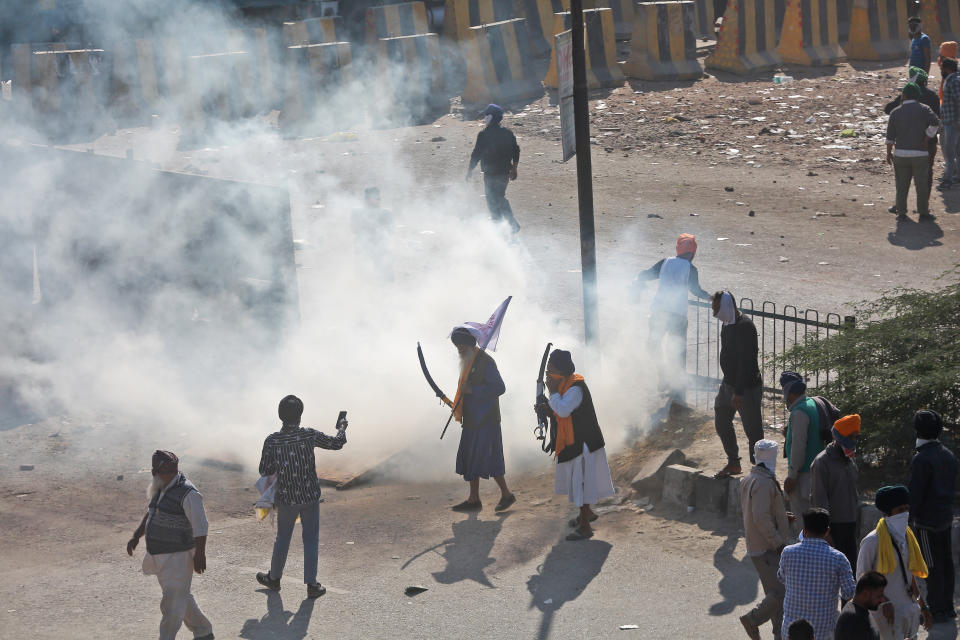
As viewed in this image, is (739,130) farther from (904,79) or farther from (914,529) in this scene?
(914,529)

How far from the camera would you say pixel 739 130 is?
17516mm

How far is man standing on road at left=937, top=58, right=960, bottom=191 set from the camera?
13930 millimetres

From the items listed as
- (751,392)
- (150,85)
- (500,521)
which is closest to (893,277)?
(751,392)

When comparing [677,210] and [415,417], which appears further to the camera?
[677,210]

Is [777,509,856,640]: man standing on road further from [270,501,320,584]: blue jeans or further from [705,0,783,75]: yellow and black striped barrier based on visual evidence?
[705,0,783,75]: yellow and black striped barrier

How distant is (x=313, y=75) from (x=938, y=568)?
664 inches

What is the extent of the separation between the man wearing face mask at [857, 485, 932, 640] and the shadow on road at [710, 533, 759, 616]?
1292 millimetres

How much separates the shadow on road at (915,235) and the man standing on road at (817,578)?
8518 millimetres

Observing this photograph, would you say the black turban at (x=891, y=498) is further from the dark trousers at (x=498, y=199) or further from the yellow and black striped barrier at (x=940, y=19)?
the yellow and black striped barrier at (x=940, y=19)

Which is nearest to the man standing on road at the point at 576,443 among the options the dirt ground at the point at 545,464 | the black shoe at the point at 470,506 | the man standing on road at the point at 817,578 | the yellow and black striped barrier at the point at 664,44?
the dirt ground at the point at 545,464

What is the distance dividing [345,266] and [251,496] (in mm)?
4527

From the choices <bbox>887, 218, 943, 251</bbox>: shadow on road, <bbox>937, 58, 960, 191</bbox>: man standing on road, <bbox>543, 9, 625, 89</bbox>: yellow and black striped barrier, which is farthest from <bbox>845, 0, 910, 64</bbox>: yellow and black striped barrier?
<bbox>887, 218, 943, 251</bbox>: shadow on road

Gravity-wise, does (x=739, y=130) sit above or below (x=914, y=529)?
above

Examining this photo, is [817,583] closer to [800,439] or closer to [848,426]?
[848,426]
